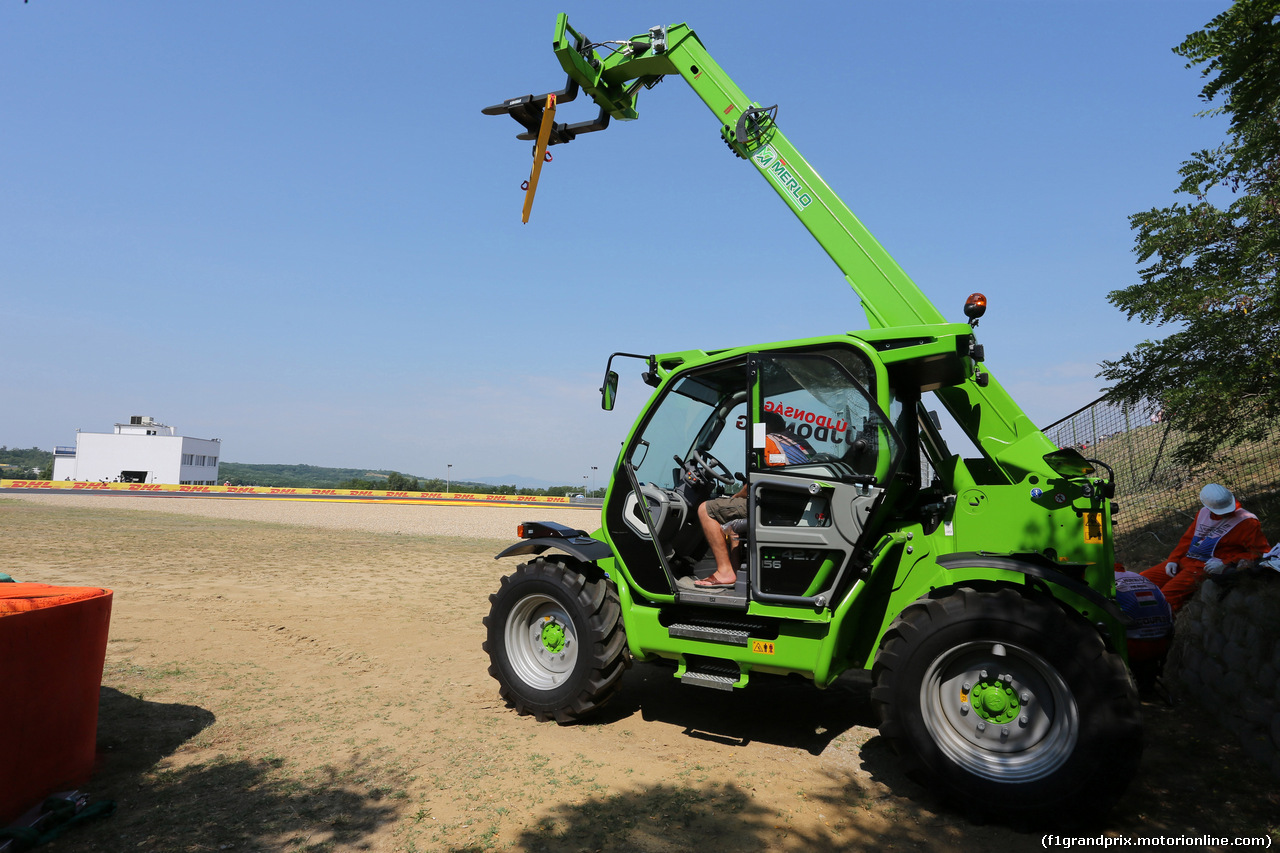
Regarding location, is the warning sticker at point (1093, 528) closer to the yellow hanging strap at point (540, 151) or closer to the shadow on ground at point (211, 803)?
the shadow on ground at point (211, 803)

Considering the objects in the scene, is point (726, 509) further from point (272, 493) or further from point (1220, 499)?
point (272, 493)

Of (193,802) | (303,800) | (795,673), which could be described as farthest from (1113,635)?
(193,802)

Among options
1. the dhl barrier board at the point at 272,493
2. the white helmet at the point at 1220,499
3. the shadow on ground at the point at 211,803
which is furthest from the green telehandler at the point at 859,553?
the dhl barrier board at the point at 272,493

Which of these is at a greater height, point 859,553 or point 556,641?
point 859,553

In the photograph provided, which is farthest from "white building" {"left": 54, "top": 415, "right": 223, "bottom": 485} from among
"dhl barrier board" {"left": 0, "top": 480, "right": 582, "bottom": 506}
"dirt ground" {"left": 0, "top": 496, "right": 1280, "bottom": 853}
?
"dirt ground" {"left": 0, "top": 496, "right": 1280, "bottom": 853}

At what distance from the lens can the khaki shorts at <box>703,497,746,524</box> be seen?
4.84m

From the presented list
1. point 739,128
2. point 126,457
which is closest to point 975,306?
point 739,128

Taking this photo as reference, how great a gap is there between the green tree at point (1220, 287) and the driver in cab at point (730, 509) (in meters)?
3.51

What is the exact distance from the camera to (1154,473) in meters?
10.2

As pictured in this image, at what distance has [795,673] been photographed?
14.5 feet

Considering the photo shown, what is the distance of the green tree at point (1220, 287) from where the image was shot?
15.0ft

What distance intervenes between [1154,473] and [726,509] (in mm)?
8595

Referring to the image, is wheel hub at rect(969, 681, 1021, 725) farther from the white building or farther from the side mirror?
the white building

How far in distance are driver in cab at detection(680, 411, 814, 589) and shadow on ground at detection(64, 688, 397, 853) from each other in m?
2.37
